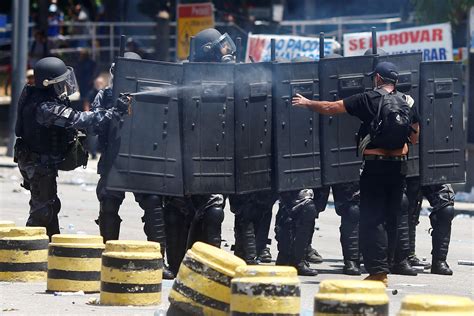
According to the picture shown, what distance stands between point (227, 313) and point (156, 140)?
2827 millimetres

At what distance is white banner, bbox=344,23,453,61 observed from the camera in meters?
21.0

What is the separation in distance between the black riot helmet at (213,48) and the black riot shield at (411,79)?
4.62ft

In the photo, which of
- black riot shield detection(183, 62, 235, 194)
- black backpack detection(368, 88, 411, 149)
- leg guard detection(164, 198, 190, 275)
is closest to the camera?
black backpack detection(368, 88, 411, 149)

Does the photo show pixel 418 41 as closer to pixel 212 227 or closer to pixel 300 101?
pixel 300 101

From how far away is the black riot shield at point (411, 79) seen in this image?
1181cm

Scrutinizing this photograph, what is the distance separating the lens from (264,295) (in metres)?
7.76

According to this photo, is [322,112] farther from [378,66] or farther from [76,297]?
[76,297]

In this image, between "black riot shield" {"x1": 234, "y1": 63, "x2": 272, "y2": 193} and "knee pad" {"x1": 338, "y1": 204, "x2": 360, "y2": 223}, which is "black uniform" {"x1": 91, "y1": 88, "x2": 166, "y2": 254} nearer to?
"black riot shield" {"x1": 234, "y1": 63, "x2": 272, "y2": 193}

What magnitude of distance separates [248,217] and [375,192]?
157 cm

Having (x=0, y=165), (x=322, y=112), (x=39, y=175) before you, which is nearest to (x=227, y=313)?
(x=322, y=112)

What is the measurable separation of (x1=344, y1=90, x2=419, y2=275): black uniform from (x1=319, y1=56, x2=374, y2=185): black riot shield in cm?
88

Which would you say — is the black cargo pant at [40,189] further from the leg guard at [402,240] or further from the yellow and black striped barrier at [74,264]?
the leg guard at [402,240]

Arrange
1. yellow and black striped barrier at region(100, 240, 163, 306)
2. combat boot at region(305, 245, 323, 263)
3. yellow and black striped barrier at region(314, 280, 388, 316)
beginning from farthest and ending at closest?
combat boot at region(305, 245, 323, 263) < yellow and black striped barrier at region(100, 240, 163, 306) < yellow and black striped barrier at region(314, 280, 388, 316)

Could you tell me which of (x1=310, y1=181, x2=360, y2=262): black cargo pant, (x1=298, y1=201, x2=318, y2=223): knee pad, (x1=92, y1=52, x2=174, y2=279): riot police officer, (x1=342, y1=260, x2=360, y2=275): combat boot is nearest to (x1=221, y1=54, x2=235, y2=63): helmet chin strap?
(x1=92, y1=52, x2=174, y2=279): riot police officer
